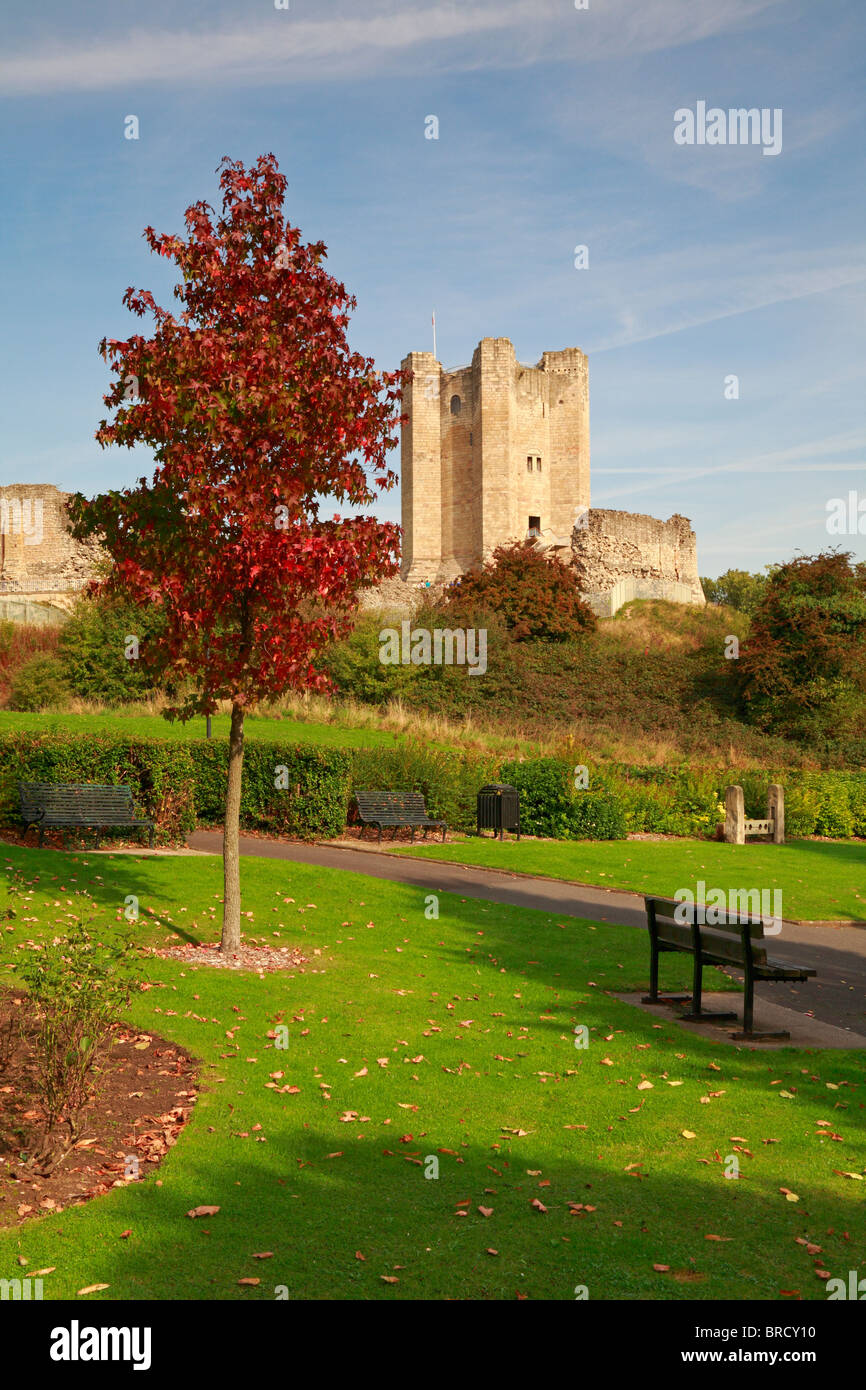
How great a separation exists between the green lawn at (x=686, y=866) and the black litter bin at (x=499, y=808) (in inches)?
18.4

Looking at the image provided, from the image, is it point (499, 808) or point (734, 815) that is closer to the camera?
point (499, 808)

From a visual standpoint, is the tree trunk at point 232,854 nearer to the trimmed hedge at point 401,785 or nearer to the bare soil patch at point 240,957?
the bare soil patch at point 240,957

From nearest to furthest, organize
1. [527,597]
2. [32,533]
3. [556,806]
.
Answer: [556,806] → [527,597] → [32,533]

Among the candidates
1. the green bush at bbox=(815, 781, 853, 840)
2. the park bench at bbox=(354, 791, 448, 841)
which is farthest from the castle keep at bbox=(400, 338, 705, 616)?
the park bench at bbox=(354, 791, 448, 841)

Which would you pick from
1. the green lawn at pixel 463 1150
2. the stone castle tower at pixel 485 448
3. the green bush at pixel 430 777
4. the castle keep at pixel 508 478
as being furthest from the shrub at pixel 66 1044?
the stone castle tower at pixel 485 448

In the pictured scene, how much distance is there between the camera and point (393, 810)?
18531 mm

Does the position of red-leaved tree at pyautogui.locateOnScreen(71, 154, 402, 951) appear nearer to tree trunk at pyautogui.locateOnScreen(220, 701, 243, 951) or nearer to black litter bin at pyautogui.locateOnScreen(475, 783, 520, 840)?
tree trunk at pyautogui.locateOnScreen(220, 701, 243, 951)

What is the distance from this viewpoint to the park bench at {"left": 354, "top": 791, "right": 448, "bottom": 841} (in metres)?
18.2

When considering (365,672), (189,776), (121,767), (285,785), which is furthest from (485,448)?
(121,767)

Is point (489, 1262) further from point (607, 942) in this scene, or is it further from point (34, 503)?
point (34, 503)

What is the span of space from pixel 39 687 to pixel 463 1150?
→ 29.0 metres

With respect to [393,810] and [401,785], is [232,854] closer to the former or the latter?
[393,810]

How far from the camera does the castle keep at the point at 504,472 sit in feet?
189
